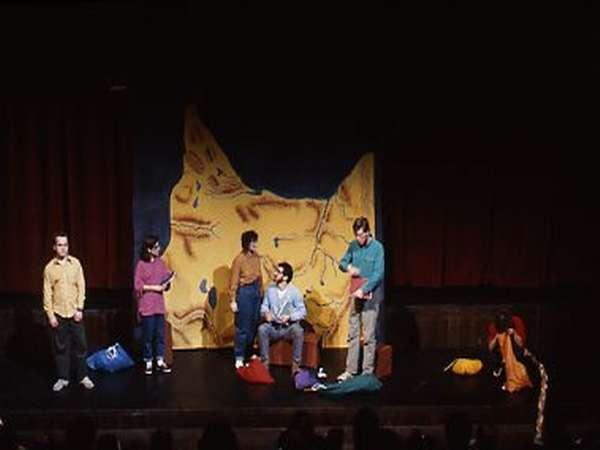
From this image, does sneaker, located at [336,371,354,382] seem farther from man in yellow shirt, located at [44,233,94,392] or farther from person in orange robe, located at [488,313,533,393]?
man in yellow shirt, located at [44,233,94,392]

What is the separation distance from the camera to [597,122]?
11.9 metres

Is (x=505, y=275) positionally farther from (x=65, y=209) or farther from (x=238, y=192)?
(x=65, y=209)

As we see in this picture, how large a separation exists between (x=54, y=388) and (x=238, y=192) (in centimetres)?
280

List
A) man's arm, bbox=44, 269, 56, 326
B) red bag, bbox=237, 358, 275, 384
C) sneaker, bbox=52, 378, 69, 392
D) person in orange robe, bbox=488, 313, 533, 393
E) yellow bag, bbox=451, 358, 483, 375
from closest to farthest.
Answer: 1. man's arm, bbox=44, 269, 56, 326
2. sneaker, bbox=52, 378, 69, 392
3. person in orange robe, bbox=488, 313, 533, 393
4. red bag, bbox=237, 358, 275, 384
5. yellow bag, bbox=451, 358, 483, 375

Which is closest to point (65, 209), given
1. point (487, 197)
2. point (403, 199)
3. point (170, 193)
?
point (170, 193)

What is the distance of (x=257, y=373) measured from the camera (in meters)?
10.4

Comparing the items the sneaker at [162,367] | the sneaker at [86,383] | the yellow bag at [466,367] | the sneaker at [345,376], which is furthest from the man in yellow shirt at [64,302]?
the yellow bag at [466,367]

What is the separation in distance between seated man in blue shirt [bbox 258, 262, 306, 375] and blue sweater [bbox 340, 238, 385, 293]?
0.65 m

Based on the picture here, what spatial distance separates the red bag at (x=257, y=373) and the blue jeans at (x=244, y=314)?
0.36 meters

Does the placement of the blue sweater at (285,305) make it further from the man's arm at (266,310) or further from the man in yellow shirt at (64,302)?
the man in yellow shirt at (64,302)

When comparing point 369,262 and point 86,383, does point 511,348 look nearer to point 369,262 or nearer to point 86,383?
point 369,262

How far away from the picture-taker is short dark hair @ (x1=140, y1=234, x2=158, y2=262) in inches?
407

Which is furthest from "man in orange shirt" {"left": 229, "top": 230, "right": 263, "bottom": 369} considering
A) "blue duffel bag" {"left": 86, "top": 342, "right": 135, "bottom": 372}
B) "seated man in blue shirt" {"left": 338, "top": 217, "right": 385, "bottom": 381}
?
"blue duffel bag" {"left": 86, "top": 342, "right": 135, "bottom": 372}

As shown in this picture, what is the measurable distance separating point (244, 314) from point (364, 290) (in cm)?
139
